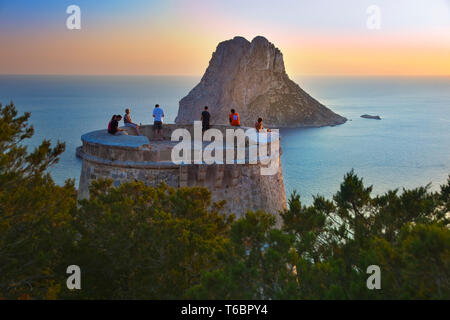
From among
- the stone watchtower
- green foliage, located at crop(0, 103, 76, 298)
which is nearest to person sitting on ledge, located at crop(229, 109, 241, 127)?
the stone watchtower

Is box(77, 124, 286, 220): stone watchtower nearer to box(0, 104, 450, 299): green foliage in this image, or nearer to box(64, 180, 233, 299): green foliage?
box(0, 104, 450, 299): green foliage

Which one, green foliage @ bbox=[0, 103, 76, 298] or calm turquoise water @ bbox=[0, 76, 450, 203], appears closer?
green foliage @ bbox=[0, 103, 76, 298]

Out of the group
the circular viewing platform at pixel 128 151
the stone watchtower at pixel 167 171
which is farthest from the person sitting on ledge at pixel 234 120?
the stone watchtower at pixel 167 171

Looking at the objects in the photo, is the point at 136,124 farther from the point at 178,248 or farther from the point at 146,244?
the point at 178,248

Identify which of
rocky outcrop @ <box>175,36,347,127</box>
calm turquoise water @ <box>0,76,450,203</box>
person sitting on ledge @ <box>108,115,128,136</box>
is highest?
rocky outcrop @ <box>175,36,347,127</box>

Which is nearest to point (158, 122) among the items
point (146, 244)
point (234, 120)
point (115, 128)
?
point (115, 128)

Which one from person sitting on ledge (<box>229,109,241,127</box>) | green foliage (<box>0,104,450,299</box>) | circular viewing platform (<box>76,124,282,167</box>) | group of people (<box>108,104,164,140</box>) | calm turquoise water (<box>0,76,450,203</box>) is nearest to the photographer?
green foliage (<box>0,104,450,299</box>)
